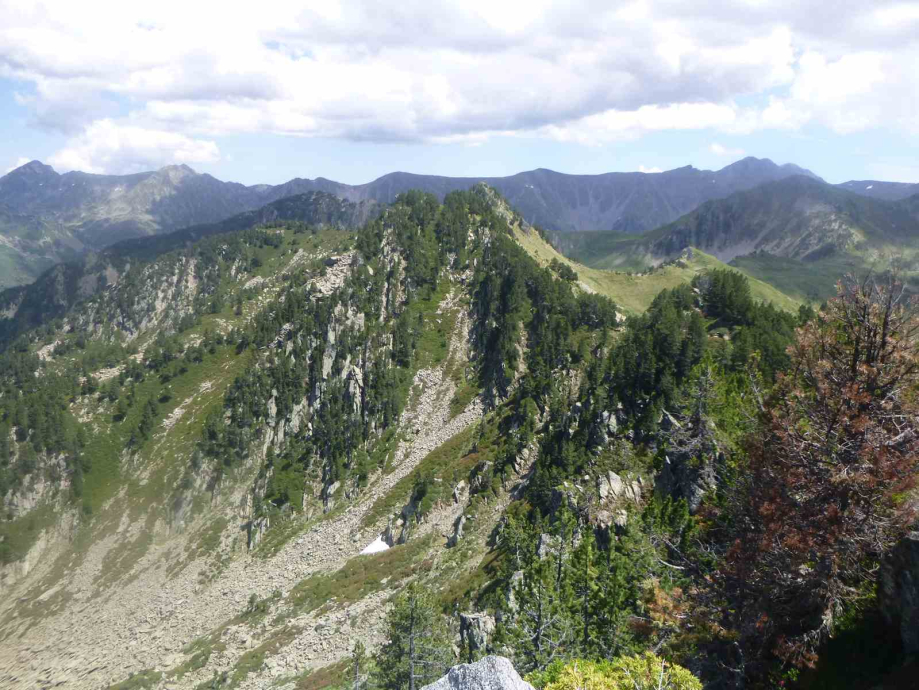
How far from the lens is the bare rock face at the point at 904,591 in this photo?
50.3 ft

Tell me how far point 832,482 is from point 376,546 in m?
79.5

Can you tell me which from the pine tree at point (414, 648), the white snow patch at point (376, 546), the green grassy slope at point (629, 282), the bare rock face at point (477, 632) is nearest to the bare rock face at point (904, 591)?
the bare rock face at point (477, 632)

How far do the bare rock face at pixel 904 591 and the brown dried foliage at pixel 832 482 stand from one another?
70cm

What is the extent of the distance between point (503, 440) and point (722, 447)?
211 feet

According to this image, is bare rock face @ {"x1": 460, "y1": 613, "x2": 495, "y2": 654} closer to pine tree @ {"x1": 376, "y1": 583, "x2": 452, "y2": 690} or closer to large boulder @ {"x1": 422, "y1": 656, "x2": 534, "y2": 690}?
pine tree @ {"x1": 376, "y1": 583, "x2": 452, "y2": 690}

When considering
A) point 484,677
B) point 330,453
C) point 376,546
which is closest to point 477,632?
point 484,677

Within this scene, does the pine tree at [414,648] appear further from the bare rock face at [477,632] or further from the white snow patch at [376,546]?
the white snow patch at [376,546]

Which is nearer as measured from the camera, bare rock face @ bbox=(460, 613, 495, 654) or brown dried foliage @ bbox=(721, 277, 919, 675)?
brown dried foliage @ bbox=(721, 277, 919, 675)

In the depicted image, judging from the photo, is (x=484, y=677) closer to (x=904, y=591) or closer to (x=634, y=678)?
(x=634, y=678)

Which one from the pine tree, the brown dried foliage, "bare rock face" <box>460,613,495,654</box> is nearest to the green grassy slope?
"bare rock face" <box>460,613,495,654</box>

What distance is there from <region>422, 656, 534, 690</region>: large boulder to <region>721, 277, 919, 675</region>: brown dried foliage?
35.4 feet

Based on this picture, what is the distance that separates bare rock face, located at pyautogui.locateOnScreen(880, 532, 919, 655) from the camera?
15.3 meters

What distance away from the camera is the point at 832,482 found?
1700 centimetres

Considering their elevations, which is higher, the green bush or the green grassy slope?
the green grassy slope
